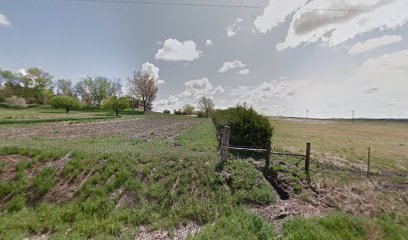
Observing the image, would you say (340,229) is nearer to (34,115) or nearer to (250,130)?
(250,130)

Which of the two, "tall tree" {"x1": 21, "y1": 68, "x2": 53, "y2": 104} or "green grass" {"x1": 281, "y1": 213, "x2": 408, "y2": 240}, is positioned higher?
"tall tree" {"x1": 21, "y1": 68, "x2": 53, "y2": 104}

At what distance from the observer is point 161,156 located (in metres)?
8.33

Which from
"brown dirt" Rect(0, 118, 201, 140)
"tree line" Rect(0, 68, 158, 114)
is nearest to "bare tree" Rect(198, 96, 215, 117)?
"tree line" Rect(0, 68, 158, 114)

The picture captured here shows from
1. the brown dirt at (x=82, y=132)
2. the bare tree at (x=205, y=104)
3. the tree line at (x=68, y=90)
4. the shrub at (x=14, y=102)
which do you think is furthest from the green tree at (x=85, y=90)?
the brown dirt at (x=82, y=132)

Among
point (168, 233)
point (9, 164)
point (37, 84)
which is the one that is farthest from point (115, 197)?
point (37, 84)

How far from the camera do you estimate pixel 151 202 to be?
5914mm

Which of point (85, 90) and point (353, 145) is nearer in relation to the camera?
point (353, 145)

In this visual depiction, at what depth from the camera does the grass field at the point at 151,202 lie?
15.5ft

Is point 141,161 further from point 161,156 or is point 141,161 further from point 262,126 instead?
point 262,126

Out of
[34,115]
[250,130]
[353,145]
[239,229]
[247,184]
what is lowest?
[239,229]

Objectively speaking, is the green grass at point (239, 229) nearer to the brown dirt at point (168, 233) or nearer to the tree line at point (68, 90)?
the brown dirt at point (168, 233)

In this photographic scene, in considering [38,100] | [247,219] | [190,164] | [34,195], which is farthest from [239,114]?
[38,100]

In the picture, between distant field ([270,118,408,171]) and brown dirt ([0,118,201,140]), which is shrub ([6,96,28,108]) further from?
distant field ([270,118,408,171])

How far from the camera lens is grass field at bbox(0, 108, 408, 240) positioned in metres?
4.74
